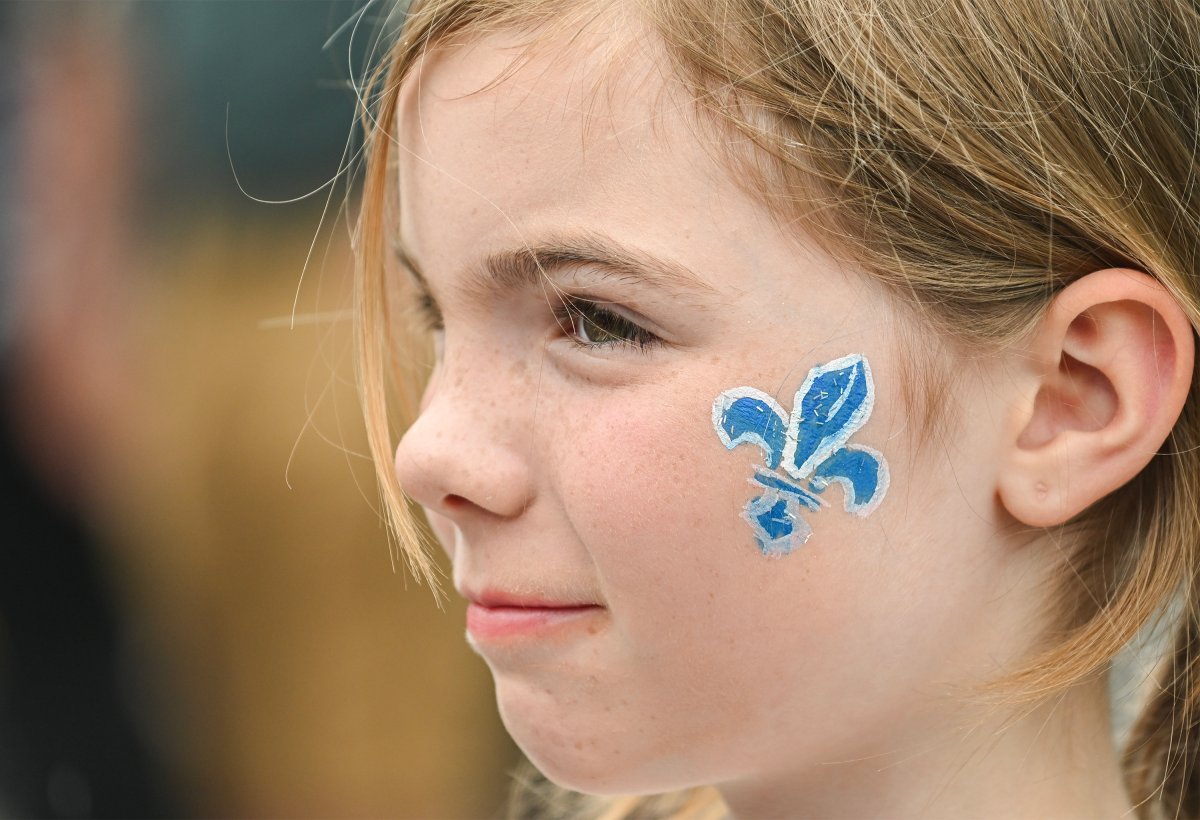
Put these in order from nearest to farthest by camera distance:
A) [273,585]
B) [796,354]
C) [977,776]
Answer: [796,354] → [977,776] → [273,585]

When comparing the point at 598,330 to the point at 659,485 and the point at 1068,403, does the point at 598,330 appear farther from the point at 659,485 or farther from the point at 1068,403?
the point at 1068,403

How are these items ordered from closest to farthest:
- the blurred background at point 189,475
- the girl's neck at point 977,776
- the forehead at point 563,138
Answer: the forehead at point 563,138 < the girl's neck at point 977,776 < the blurred background at point 189,475

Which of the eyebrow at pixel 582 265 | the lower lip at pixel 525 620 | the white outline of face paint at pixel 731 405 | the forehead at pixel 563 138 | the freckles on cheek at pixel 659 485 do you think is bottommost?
the lower lip at pixel 525 620

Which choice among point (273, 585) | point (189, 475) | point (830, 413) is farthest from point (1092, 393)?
point (189, 475)

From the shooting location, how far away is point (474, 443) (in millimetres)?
1108

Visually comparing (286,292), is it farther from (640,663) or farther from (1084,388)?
(1084,388)

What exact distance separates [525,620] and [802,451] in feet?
0.99

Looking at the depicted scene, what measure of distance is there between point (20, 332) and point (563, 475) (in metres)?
1.97

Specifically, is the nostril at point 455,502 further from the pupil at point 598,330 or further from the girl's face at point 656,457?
the pupil at point 598,330

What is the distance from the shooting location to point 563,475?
1079 millimetres

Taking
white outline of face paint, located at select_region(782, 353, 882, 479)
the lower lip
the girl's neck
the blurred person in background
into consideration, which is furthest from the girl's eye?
the blurred person in background

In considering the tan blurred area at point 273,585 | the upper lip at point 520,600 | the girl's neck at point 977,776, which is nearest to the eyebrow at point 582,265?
the upper lip at point 520,600

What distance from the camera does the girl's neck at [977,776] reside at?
46.3 inches

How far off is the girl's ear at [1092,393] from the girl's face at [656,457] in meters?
0.04
